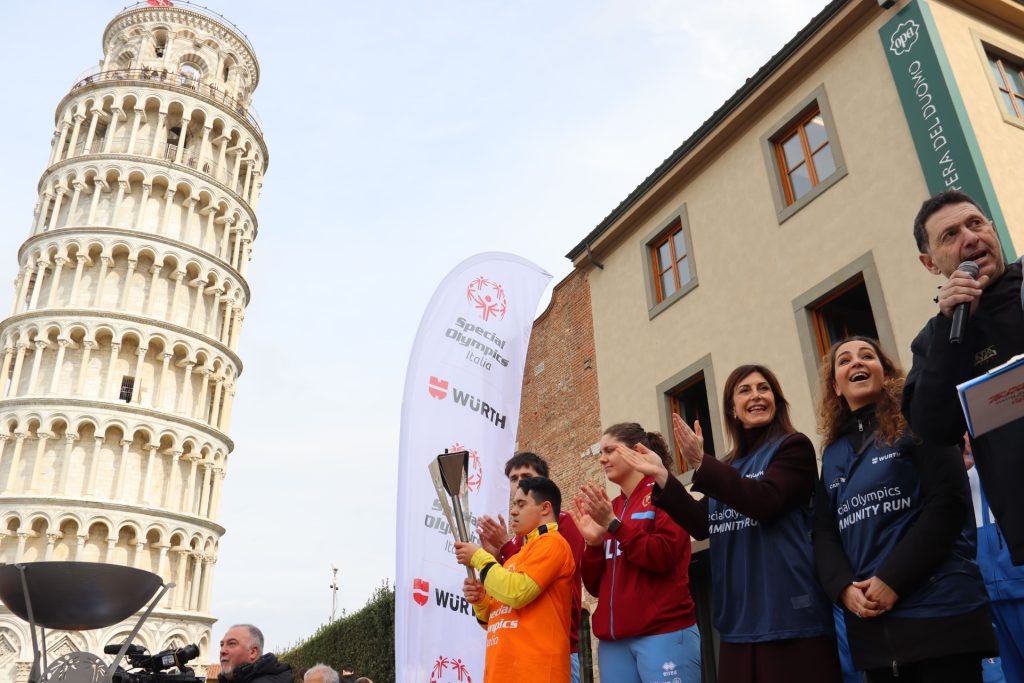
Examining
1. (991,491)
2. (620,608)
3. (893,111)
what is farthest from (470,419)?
(893,111)

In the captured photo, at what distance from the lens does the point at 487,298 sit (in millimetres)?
7125

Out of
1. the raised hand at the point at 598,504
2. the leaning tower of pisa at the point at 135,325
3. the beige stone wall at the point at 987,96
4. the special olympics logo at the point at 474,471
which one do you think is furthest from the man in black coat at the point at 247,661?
the leaning tower of pisa at the point at 135,325

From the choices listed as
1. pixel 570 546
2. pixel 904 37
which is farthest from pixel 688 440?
pixel 904 37

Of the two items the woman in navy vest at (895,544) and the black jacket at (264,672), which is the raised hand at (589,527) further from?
the black jacket at (264,672)

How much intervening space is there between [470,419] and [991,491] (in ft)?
15.3

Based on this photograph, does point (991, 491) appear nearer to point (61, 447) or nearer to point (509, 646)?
point (509, 646)

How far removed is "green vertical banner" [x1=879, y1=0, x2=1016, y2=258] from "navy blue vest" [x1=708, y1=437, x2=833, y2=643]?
6.74 metres

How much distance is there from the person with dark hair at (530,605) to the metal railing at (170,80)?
4891 centimetres

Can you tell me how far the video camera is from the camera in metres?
5.01

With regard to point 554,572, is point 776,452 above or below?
above

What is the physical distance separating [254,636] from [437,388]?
10.4 ft

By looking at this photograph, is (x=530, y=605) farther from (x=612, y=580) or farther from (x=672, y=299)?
(x=672, y=299)

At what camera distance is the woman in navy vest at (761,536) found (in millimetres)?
3049

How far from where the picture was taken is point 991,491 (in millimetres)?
2115
